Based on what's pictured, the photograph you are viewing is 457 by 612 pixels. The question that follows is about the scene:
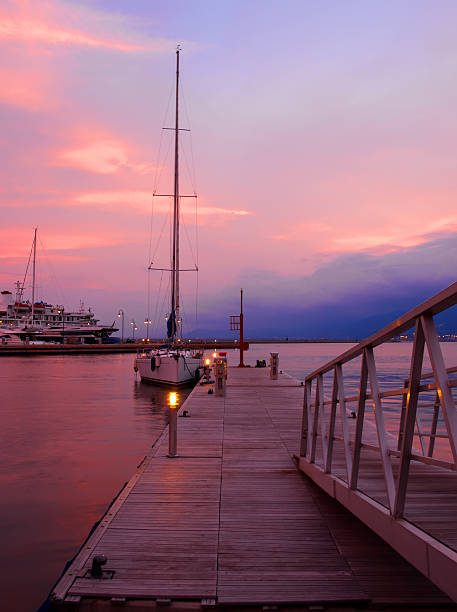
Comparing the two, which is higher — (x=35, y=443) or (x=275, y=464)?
(x=275, y=464)

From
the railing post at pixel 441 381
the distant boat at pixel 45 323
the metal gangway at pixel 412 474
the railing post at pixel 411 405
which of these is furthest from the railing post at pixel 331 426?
the distant boat at pixel 45 323

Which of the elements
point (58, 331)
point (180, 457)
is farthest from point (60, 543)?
point (58, 331)

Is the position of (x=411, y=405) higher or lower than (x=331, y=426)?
higher

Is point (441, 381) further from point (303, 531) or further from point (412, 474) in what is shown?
point (412, 474)

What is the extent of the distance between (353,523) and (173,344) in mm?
28602

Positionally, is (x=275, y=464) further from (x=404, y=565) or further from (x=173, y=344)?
(x=173, y=344)

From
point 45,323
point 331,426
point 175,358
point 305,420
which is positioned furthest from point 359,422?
point 45,323

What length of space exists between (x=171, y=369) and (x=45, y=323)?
9445 cm

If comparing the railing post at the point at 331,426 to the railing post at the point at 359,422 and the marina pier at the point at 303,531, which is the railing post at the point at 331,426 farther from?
the railing post at the point at 359,422

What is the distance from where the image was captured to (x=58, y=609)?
373 cm

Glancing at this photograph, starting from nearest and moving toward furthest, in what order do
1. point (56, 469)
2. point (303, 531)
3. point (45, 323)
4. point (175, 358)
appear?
1. point (303, 531)
2. point (56, 469)
3. point (175, 358)
4. point (45, 323)

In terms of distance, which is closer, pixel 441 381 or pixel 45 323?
pixel 441 381

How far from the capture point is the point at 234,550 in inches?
185

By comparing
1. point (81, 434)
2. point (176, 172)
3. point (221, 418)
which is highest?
point (176, 172)
